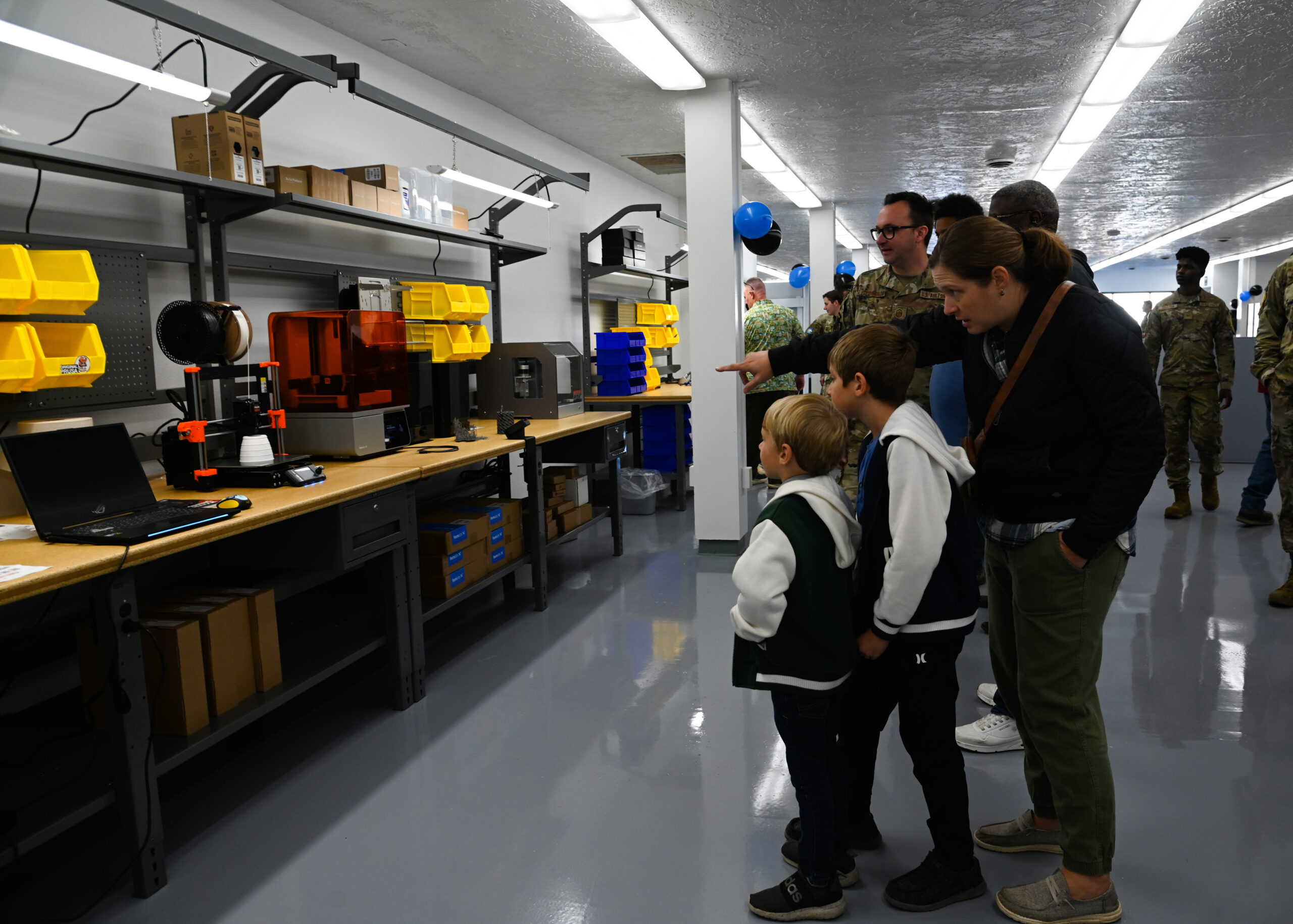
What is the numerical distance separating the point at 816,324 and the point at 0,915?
5072mm

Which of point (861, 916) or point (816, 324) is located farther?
point (816, 324)

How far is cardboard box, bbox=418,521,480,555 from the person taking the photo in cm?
344

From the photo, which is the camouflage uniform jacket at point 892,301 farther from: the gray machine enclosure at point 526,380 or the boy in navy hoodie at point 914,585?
the gray machine enclosure at point 526,380

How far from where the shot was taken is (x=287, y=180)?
10.3 ft

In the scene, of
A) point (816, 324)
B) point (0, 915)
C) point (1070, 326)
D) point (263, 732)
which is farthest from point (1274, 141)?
point (0, 915)

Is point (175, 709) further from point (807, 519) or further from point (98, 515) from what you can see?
point (807, 519)

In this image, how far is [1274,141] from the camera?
640 centimetres

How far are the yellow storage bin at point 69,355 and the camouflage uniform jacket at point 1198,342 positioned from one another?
5756 millimetres

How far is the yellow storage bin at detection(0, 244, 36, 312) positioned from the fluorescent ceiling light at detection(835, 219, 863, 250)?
945cm

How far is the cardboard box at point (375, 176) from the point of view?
3.67 meters

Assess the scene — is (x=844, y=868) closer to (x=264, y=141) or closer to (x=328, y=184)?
(x=328, y=184)

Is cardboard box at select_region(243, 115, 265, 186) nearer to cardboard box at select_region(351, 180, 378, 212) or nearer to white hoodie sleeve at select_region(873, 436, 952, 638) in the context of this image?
cardboard box at select_region(351, 180, 378, 212)

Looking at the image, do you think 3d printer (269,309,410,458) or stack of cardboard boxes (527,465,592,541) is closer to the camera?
3d printer (269,309,410,458)

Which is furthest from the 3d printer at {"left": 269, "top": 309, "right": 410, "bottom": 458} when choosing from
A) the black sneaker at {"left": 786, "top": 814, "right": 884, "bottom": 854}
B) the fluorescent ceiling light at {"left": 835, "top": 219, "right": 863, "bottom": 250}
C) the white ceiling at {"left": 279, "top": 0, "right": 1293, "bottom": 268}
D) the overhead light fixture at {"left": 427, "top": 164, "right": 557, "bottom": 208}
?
the fluorescent ceiling light at {"left": 835, "top": 219, "right": 863, "bottom": 250}
